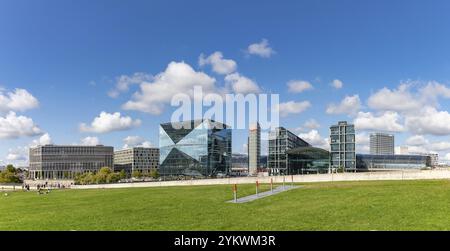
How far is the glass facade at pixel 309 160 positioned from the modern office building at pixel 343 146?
1223 centimetres

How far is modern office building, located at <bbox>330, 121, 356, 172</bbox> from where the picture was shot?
162750mm

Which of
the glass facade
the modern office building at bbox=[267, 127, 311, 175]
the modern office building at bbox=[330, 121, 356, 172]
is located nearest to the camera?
the modern office building at bbox=[330, 121, 356, 172]

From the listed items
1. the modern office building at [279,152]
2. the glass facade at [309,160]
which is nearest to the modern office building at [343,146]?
the glass facade at [309,160]

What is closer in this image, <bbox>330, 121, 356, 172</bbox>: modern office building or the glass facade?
<bbox>330, 121, 356, 172</bbox>: modern office building

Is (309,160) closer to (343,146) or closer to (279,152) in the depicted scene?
(279,152)

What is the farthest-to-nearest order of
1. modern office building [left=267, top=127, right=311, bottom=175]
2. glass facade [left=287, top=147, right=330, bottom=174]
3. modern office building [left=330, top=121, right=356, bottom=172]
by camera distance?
glass facade [left=287, top=147, right=330, bottom=174] < modern office building [left=267, top=127, right=311, bottom=175] < modern office building [left=330, top=121, right=356, bottom=172]

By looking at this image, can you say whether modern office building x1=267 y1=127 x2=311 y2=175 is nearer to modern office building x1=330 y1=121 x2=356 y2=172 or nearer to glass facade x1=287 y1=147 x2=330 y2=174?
glass facade x1=287 y1=147 x2=330 y2=174

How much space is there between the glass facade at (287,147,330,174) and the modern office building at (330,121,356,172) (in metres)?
12.2

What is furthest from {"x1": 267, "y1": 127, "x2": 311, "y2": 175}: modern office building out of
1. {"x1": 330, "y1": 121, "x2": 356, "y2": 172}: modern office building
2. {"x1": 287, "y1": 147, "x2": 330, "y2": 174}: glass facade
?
{"x1": 330, "y1": 121, "x2": 356, "y2": 172}: modern office building

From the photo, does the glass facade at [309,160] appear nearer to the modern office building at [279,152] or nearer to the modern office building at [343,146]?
the modern office building at [279,152]

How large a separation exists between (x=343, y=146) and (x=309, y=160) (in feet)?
72.2

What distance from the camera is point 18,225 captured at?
20.8m
